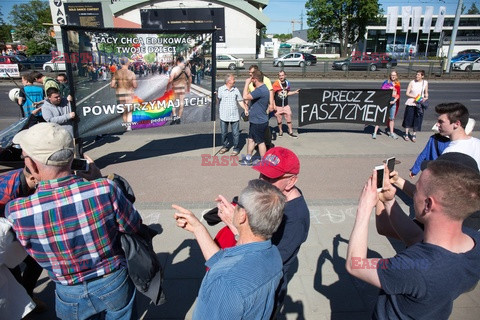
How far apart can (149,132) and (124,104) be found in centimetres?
346

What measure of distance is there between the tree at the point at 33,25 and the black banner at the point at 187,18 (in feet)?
43.4

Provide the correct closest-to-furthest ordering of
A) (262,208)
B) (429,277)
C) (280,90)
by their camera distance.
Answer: (429,277) < (262,208) < (280,90)

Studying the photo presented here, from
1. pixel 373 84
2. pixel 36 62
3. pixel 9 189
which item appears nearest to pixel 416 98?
pixel 9 189

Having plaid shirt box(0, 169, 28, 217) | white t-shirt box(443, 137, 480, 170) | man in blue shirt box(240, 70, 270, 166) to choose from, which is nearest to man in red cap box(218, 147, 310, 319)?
plaid shirt box(0, 169, 28, 217)

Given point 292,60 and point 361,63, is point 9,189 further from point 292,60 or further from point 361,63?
point 292,60

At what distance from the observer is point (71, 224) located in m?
1.83

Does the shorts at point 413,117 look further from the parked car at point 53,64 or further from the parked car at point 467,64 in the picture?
the parked car at point 53,64

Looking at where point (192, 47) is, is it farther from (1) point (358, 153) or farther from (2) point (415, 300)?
(2) point (415, 300)

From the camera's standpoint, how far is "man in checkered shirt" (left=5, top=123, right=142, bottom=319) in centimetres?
180

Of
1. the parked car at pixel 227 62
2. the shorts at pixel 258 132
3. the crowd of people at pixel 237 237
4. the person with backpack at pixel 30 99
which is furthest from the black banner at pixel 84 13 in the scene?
the crowd of people at pixel 237 237

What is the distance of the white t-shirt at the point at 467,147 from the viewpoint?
327cm

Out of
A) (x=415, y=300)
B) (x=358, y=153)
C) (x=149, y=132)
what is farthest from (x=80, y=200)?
(x=149, y=132)

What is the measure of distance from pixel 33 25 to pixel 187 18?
29.1 m

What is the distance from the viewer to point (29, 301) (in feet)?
7.73
